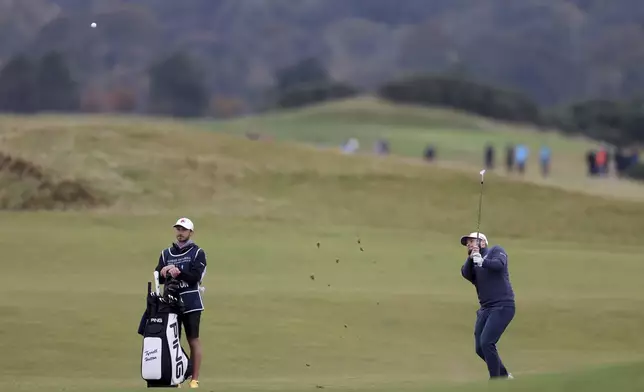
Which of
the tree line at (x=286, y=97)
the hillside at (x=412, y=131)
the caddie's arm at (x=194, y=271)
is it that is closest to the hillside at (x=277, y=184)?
the caddie's arm at (x=194, y=271)

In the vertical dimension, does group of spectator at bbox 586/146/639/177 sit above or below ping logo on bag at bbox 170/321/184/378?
above

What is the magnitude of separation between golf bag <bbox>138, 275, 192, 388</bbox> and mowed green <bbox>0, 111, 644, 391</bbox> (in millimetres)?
935

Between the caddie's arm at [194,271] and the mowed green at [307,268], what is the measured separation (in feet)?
5.23

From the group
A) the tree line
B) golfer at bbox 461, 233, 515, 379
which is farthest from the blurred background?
the tree line

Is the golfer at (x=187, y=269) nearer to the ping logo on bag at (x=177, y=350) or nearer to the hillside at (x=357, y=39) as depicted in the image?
the ping logo on bag at (x=177, y=350)

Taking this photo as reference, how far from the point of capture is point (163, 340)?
1565cm

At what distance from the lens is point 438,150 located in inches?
3420

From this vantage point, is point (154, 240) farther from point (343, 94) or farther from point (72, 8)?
point (72, 8)

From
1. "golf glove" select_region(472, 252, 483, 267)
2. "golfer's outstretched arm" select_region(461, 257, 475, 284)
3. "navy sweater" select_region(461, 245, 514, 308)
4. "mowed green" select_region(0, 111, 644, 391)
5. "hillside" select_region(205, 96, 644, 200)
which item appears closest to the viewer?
"golf glove" select_region(472, 252, 483, 267)

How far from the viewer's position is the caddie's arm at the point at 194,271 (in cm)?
1564

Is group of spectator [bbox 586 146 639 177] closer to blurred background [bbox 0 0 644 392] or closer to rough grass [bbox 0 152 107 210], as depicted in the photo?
blurred background [bbox 0 0 644 392]

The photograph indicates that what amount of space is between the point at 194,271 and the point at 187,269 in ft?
0.27

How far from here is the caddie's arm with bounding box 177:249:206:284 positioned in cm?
1564

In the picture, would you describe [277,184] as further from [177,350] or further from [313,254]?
[177,350]
